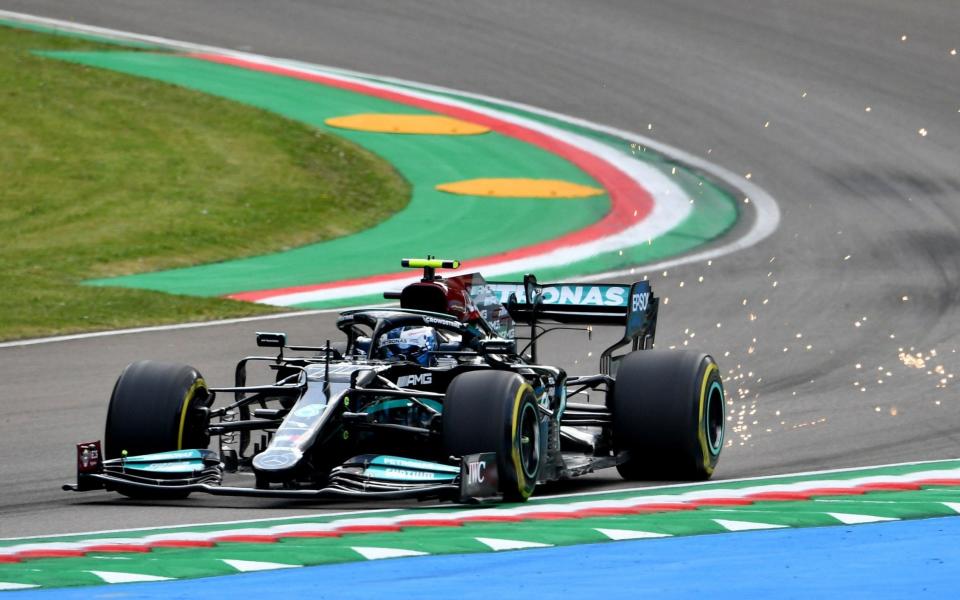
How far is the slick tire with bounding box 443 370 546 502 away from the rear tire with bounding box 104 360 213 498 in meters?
1.75

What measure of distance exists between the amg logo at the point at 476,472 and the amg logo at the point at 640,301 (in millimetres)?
2672

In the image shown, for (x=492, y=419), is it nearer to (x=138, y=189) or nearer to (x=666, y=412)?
(x=666, y=412)

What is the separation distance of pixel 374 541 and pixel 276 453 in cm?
117

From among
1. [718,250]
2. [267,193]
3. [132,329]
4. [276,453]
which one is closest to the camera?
[276,453]

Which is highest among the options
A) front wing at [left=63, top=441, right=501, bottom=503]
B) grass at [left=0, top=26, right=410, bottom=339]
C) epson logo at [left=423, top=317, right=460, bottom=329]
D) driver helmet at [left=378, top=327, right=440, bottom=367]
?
grass at [left=0, top=26, right=410, bottom=339]

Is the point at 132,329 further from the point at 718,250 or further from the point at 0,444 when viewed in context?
the point at 718,250

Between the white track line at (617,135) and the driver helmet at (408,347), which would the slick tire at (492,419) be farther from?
the white track line at (617,135)

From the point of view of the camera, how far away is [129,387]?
1063 centimetres

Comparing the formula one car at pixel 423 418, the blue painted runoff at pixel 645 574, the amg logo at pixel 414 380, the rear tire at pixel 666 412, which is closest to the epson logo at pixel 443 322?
the formula one car at pixel 423 418

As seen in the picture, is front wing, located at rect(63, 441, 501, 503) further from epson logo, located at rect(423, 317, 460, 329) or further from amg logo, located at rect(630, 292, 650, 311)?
amg logo, located at rect(630, 292, 650, 311)

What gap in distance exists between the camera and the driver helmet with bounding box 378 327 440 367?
35.9 ft

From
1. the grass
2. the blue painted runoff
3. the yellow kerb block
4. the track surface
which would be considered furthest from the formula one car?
the yellow kerb block

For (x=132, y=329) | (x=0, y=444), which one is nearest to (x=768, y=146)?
(x=132, y=329)

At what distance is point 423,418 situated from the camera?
10625mm
